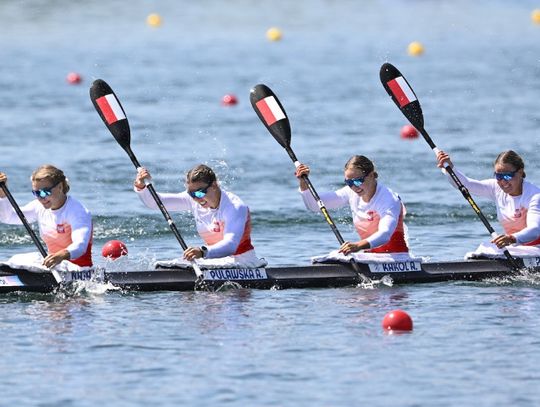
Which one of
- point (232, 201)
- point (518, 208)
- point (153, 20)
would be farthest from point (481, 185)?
point (153, 20)

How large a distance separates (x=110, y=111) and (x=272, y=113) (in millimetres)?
1788

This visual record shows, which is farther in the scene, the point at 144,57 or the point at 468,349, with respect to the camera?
the point at 144,57

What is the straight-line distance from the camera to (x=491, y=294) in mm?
14828

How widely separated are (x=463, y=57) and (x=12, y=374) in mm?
33710

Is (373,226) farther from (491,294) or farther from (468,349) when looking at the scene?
(468,349)

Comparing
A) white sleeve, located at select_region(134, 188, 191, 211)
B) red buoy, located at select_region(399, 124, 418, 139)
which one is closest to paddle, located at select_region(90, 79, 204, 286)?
white sleeve, located at select_region(134, 188, 191, 211)

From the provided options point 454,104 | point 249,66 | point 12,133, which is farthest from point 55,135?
point 249,66

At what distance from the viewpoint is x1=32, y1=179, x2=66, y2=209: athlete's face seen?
14.3 m

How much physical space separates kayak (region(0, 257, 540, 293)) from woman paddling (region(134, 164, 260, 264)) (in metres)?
0.23

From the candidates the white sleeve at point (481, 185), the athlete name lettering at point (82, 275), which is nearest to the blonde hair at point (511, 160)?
the white sleeve at point (481, 185)

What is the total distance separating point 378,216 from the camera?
15.3 m

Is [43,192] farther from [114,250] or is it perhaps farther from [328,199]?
[328,199]

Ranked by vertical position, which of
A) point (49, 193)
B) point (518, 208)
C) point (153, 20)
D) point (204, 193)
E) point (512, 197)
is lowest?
point (518, 208)

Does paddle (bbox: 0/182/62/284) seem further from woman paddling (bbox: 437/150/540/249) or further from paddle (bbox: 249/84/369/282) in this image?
woman paddling (bbox: 437/150/540/249)
